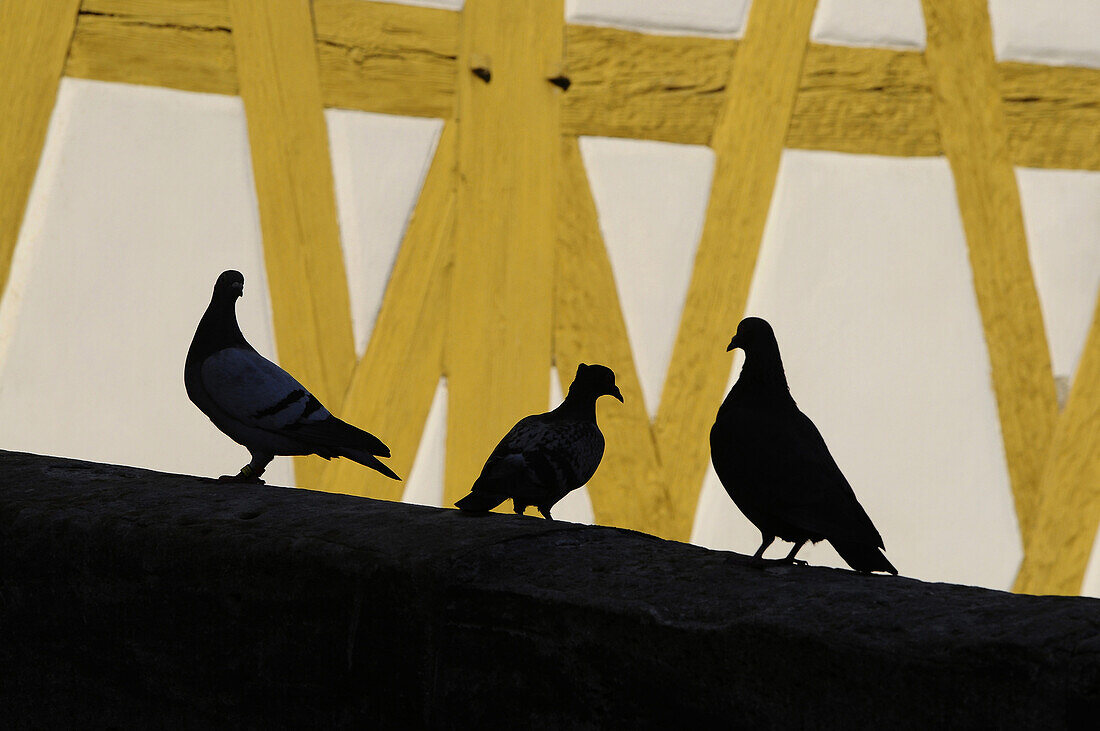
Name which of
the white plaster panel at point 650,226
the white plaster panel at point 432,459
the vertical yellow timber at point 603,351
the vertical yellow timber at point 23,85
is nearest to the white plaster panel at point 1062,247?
the white plaster panel at point 650,226

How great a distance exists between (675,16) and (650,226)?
69cm

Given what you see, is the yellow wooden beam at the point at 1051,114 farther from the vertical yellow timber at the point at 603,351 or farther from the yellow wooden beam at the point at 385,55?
the yellow wooden beam at the point at 385,55

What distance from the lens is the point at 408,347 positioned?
3.61 m

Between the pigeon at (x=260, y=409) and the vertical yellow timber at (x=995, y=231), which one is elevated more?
the vertical yellow timber at (x=995, y=231)

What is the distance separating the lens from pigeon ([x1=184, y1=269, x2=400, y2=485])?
Answer: 2455 mm

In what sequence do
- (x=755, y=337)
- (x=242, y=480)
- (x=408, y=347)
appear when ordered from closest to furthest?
(x=755, y=337) < (x=242, y=480) < (x=408, y=347)

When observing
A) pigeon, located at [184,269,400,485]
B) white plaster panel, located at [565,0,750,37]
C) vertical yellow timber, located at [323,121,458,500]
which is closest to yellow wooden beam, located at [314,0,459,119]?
vertical yellow timber, located at [323,121,458,500]

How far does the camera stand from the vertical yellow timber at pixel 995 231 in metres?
3.78

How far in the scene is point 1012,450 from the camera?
3.83 metres

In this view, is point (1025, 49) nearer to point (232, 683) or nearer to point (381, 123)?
point (381, 123)

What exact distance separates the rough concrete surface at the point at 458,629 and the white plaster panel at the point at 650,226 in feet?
6.07

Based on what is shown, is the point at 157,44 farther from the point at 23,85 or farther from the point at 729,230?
the point at 729,230

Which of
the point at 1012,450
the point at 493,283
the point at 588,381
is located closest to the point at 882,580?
the point at 588,381

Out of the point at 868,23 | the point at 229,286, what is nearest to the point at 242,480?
the point at 229,286
